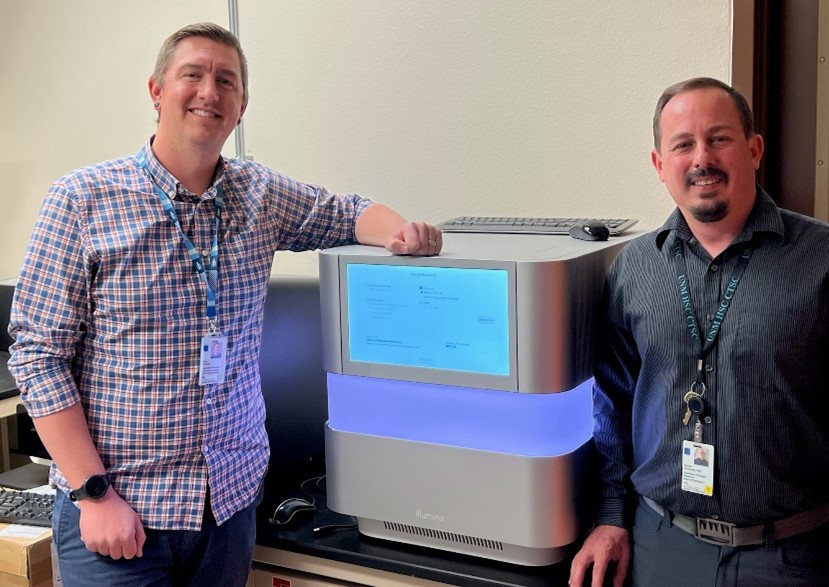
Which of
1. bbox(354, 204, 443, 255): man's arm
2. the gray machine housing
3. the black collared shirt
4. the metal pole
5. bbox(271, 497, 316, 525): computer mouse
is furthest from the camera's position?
the metal pole

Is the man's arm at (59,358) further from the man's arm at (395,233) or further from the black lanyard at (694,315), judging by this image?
the black lanyard at (694,315)

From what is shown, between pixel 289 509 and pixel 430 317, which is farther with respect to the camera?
pixel 289 509

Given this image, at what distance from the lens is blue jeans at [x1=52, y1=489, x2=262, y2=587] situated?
131cm

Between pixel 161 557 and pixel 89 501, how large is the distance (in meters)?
0.16

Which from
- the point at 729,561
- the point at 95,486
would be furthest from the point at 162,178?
the point at 729,561

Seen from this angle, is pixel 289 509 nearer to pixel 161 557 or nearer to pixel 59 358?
pixel 161 557

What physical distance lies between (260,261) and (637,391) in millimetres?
743

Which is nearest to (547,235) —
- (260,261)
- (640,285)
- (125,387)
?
(640,285)

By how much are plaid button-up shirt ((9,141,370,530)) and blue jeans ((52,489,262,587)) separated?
0.03 metres

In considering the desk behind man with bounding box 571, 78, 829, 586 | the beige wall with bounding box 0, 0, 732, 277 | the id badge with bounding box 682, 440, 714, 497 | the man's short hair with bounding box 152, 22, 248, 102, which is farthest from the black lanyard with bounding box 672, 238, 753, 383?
the man's short hair with bounding box 152, 22, 248, 102

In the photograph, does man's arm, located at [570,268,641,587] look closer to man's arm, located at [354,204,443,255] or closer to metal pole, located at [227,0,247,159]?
man's arm, located at [354,204,443,255]

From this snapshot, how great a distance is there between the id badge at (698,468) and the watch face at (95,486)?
952mm

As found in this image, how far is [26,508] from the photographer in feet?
5.92

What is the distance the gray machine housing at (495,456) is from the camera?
1.33m
